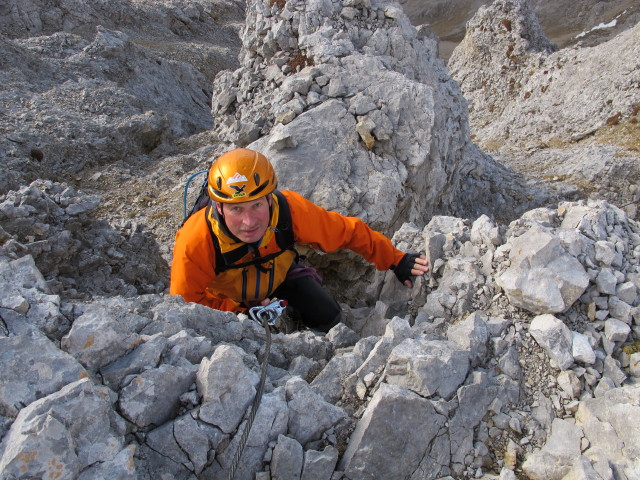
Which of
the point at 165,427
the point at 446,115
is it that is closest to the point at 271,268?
the point at 165,427

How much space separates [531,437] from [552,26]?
75.3m

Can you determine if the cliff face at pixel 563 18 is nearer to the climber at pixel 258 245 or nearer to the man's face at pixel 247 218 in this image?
the climber at pixel 258 245

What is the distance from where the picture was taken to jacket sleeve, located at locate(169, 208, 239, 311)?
5.20m

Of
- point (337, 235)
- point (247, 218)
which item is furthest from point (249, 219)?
point (337, 235)

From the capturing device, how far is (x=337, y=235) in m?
6.11

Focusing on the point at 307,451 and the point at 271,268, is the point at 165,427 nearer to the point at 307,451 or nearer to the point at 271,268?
the point at 307,451

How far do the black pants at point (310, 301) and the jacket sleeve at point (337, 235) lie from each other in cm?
77

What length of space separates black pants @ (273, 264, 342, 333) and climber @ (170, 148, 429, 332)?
15 mm

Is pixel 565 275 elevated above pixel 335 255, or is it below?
above

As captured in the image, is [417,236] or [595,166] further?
[595,166]

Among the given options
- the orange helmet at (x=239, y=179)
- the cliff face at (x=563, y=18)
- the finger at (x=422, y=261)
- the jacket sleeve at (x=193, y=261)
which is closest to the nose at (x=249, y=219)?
the orange helmet at (x=239, y=179)

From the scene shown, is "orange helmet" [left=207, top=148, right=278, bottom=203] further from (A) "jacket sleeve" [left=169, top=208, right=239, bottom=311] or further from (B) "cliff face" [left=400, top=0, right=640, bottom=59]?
(B) "cliff face" [left=400, top=0, right=640, bottom=59]

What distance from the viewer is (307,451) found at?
10.9ft

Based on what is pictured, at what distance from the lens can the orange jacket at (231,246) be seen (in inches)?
206
